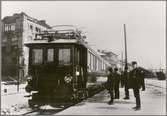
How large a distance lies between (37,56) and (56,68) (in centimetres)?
121

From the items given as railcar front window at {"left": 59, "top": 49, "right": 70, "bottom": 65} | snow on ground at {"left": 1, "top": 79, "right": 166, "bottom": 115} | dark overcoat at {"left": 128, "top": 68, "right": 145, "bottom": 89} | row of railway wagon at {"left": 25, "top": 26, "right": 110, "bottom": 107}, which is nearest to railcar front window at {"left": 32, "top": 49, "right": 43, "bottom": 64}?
row of railway wagon at {"left": 25, "top": 26, "right": 110, "bottom": 107}

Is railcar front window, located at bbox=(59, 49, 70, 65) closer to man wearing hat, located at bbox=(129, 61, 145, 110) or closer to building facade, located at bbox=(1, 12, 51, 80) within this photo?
man wearing hat, located at bbox=(129, 61, 145, 110)

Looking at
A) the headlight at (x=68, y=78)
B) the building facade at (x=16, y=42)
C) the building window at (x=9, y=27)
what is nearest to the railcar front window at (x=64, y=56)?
the headlight at (x=68, y=78)

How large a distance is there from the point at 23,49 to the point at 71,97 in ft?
140

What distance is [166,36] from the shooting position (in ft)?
36.2

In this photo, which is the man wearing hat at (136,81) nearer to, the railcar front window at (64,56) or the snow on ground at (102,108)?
the snow on ground at (102,108)

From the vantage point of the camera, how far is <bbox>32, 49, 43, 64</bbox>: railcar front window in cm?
1504

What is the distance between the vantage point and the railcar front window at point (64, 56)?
48.4 ft

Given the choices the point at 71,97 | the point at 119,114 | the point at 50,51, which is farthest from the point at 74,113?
the point at 50,51

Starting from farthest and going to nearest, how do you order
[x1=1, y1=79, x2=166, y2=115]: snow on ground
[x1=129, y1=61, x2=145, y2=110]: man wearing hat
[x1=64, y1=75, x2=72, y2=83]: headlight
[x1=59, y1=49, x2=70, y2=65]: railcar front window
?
1. [x1=59, y1=49, x2=70, y2=65]: railcar front window
2. [x1=64, y1=75, x2=72, y2=83]: headlight
3. [x1=129, y1=61, x2=145, y2=110]: man wearing hat
4. [x1=1, y1=79, x2=166, y2=115]: snow on ground

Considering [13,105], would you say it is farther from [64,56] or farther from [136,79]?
[136,79]

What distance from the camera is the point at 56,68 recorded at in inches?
575

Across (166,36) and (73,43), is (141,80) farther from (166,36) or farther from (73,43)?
(73,43)

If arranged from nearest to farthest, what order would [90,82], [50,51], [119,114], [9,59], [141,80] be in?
[119,114]
[141,80]
[50,51]
[90,82]
[9,59]
